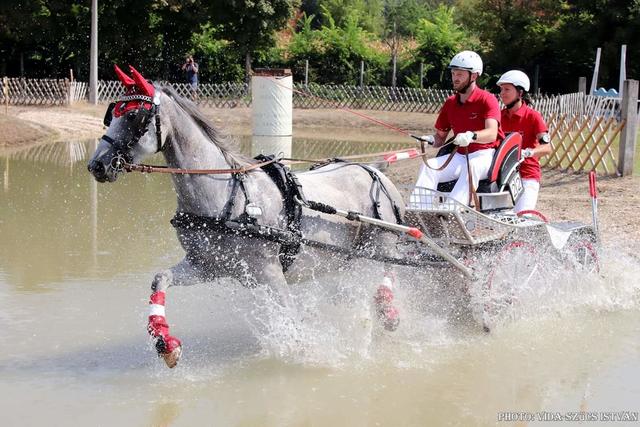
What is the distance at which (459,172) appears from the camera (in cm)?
750

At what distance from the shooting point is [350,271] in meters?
7.20

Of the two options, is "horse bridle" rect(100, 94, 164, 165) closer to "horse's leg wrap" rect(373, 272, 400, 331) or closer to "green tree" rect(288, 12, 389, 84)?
"horse's leg wrap" rect(373, 272, 400, 331)

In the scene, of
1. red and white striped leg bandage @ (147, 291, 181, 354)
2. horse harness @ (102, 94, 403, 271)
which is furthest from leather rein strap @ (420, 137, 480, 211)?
red and white striped leg bandage @ (147, 291, 181, 354)

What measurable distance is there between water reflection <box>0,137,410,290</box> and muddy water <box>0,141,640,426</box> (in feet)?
0.22

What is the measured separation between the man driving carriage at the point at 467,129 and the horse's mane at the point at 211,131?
1.69m

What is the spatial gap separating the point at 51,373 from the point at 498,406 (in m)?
3.10

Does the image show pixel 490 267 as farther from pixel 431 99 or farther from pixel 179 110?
pixel 431 99

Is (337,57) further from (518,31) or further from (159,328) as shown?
(159,328)

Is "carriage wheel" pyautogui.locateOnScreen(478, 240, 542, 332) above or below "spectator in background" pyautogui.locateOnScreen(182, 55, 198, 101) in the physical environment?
below

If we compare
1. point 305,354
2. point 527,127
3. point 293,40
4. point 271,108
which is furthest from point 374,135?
point 305,354

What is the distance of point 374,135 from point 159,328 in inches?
1007

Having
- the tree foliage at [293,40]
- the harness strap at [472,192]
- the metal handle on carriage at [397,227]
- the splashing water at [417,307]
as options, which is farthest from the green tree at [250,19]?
the metal handle on carriage at [397,227]

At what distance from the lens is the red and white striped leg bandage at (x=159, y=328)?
19.2 ft

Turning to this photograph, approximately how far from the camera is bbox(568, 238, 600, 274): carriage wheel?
834 centimetres
